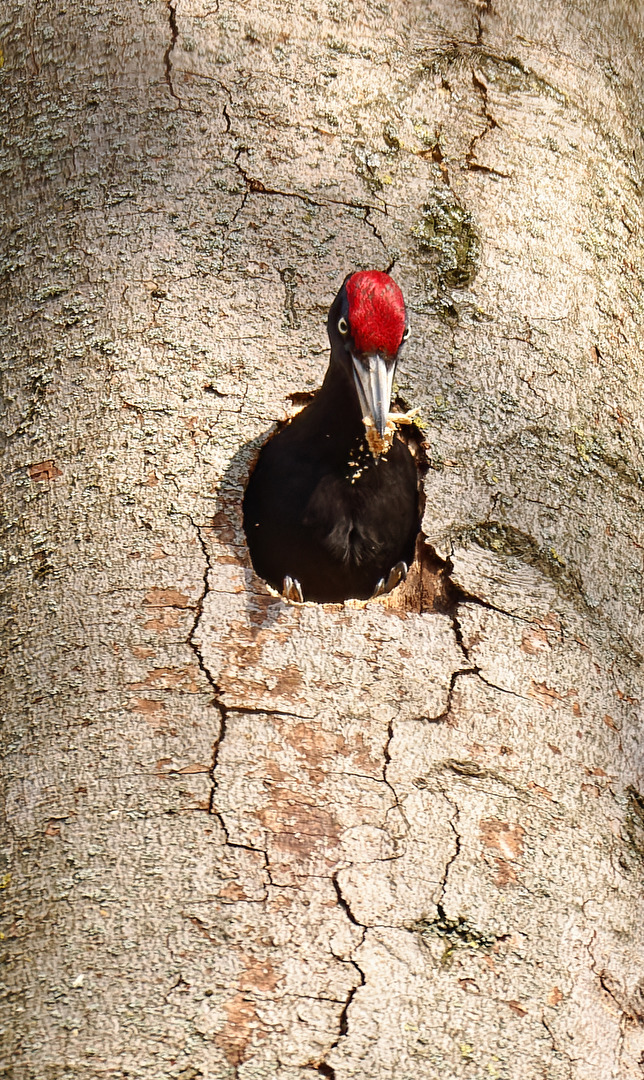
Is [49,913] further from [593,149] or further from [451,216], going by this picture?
[593,149]

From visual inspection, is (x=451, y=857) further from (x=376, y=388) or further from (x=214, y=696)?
(x=376, y=388)

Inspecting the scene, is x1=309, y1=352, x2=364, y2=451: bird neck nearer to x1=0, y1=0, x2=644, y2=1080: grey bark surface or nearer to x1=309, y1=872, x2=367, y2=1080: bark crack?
x1=0, y1=0, x2=644, y2=1080: grey bark surface

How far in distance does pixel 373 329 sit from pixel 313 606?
1.72 feet

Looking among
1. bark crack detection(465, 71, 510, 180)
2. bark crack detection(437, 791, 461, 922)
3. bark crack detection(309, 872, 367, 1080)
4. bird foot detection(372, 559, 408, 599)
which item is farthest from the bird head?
bark crack detection(309, 872, 367, 1080)

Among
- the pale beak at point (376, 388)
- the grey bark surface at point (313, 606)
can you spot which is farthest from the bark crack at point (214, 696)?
the pale beak at point (376, 388)

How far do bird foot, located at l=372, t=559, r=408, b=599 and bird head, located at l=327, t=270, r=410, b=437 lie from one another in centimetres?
60

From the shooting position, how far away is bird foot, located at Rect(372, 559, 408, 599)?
2336mm

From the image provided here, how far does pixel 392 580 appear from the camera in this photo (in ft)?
7.81

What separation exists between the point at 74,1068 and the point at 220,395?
102cm

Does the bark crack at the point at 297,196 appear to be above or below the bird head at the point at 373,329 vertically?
above

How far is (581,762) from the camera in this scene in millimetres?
1451

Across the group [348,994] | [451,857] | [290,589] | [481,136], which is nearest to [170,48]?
[481,136]

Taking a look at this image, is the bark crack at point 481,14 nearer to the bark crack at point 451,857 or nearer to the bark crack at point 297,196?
the bark crack at point 297,196

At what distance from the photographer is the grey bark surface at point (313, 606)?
3.99 ft
